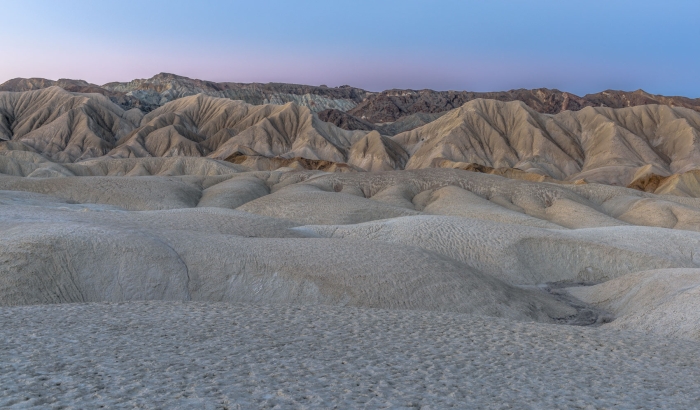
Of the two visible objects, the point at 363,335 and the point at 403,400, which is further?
the point at 363,335

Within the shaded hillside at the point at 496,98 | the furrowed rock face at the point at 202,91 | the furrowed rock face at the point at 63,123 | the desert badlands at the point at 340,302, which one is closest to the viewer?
the desert badlands at the point at 340,302

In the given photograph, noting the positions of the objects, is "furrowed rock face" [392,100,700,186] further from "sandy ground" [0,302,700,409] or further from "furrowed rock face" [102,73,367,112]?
"sandy ground" [0,302,700,409]

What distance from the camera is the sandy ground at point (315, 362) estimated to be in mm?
5941

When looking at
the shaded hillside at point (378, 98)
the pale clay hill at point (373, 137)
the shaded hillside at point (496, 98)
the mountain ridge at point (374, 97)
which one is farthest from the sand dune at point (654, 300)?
the shaded hillside at point (496, 98)

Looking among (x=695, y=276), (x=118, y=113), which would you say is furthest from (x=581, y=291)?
(x=118, y=113)

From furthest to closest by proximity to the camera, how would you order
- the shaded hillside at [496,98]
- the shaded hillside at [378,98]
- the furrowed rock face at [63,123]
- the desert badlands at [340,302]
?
the shaded hillside at [496,98], the shaded hillside at [378,98], the furrowed rock face at [63,123], the desert badlands at [340,302]

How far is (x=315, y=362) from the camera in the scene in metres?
7.48

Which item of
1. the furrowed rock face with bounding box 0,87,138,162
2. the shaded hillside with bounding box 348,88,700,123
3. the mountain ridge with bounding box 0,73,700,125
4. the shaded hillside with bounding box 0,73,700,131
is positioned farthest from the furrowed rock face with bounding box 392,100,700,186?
the furrowed rock face with bounding box 0,87,138,162

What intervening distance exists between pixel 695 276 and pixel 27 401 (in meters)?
18.7

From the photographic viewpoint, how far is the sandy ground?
5941 mm

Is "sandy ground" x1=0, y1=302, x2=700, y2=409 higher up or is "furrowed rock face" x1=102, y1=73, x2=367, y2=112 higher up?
"furrowed rock face" x1=102, y1=73, x2=367, y2=112

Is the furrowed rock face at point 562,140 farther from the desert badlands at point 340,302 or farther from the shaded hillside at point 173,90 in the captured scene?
the shaded hillside at point 173,90

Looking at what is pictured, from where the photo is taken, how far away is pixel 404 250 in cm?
1922

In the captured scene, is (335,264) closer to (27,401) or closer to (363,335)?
(363,335)
